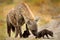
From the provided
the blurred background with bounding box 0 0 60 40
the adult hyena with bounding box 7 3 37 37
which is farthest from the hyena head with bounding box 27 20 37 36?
the blurred background with bounding box 0 0 60 40

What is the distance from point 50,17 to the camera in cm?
854

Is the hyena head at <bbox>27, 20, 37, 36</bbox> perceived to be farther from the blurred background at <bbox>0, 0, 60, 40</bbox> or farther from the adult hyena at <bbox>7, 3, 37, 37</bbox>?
the blurred background at <bbox>0, 0, 60, 40</bbox>

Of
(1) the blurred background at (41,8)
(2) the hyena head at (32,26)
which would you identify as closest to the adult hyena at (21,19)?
(2) the hyena head at (32,26)

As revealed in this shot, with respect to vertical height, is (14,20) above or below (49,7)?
below

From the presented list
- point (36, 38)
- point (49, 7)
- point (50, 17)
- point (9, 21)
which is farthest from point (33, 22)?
point (49, 7)

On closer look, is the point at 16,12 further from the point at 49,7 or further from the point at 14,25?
the point at 49,7

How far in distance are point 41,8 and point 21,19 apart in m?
3.24

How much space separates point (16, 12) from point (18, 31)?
1.22 ft

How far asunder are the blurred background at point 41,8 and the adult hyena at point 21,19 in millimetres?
1182

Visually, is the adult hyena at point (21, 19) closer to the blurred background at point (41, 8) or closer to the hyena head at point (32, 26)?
the hyena head at point (32, 26)

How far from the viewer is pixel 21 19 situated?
20.6 ft

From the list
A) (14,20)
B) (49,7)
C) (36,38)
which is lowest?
(36,38)

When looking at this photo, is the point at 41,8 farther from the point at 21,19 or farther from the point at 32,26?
the point at 32,26

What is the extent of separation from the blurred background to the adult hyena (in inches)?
46.5
